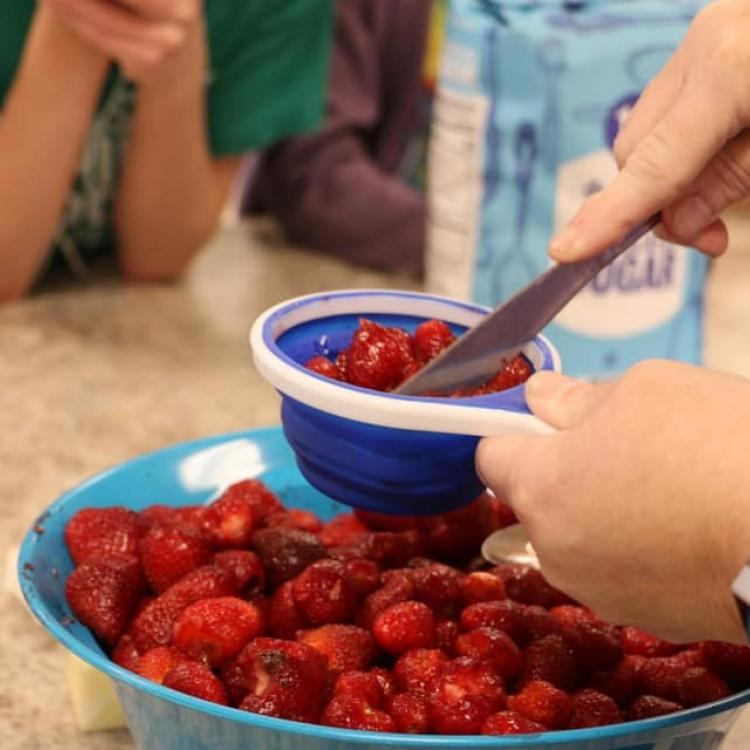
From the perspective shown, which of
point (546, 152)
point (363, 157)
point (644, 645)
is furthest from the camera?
point (363, 157)

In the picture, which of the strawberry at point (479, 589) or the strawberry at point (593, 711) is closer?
the strawberry at point (593, 711)

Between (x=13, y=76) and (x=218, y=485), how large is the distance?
79cm

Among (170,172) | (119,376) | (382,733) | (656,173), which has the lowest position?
(119,376)

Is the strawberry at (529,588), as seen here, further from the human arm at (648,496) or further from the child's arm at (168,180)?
the child's arm at (168,180)

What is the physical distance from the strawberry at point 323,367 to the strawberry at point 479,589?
16cm

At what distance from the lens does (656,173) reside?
2.50 ft

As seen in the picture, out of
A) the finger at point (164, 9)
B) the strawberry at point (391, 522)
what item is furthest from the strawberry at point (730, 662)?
the finger at point (164, 9)

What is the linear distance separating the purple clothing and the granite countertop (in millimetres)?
41

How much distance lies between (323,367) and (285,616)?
6.1 inches

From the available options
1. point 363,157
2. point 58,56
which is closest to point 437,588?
point 58,56

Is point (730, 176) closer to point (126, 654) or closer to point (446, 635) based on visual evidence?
point (446, 635)

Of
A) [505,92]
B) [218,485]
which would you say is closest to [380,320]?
[218,485]

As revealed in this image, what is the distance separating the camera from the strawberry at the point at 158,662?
0.72 meters

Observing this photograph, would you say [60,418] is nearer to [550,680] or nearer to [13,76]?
[13,76]
